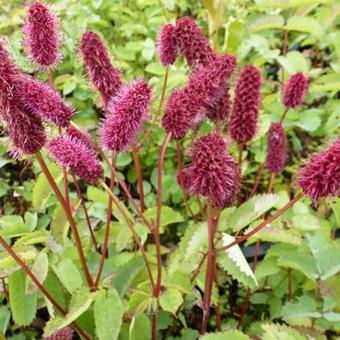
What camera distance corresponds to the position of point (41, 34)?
4.55ft

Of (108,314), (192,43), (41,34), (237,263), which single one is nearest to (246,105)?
(192,43)

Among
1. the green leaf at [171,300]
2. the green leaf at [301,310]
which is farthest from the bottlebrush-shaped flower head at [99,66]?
the green leaf at [301,310]

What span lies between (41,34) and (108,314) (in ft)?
2.51

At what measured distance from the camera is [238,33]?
2.91 meters

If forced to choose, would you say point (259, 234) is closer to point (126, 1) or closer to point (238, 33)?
point (238, 33)

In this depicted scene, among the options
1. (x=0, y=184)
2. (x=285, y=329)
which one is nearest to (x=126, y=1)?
(x=0, y=184)

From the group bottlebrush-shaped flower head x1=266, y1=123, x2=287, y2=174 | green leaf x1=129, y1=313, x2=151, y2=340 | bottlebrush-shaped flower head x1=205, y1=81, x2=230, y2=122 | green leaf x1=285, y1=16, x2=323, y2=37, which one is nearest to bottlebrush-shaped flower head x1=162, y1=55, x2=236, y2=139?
bottlebrush-shaped flower head x1=205, y1=81, x2=230, y2=122

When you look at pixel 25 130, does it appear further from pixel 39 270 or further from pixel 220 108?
pixel 220 108

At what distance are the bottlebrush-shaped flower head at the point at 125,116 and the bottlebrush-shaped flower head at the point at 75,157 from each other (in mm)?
55

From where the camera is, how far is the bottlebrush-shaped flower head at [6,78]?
3.89 ft

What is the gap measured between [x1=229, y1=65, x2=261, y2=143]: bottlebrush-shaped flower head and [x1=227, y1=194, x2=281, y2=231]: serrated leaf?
200mm

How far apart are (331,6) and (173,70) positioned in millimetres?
859

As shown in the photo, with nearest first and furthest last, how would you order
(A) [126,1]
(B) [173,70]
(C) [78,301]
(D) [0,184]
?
1. (C) [78,301]
2. (D) [0,184]
3. (B) [173,70]
4. (A) [126,1]

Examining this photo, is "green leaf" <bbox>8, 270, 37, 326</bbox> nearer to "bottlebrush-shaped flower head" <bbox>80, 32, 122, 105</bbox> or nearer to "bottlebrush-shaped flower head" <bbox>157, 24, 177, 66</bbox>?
"bottlebrush-shaped flower head" <bbox>80, 32, 122, 105</bbox>
